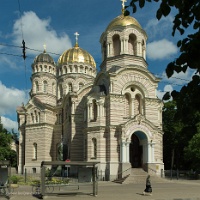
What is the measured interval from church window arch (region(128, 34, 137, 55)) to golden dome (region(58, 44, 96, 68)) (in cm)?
1715

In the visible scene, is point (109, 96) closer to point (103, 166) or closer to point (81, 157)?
point (103, 166)

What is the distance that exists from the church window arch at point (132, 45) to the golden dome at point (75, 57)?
1715 cm

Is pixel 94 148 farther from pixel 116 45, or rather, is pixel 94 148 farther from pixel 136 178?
pixel 116 45

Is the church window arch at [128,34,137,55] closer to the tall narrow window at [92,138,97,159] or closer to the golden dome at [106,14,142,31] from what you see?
the golden dome at [106,14,142,31]

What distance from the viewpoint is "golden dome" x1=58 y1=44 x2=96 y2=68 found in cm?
5259

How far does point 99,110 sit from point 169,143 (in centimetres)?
1945

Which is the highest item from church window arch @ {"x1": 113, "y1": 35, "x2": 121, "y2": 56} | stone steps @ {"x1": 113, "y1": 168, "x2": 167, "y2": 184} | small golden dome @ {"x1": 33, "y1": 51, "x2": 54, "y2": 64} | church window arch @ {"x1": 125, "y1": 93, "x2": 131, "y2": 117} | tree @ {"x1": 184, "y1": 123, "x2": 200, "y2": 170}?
small golden dome @ {"x1": 33, "y1": 51, "x2": 54, "y2": 64}

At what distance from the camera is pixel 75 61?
→ 5250cm

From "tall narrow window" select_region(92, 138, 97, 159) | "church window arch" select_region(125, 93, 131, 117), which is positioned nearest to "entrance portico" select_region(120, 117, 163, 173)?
"church window arch" select_region(125, 93, 131, 117)

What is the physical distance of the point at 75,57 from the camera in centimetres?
5294

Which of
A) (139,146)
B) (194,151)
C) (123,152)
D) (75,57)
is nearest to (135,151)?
(139,146)

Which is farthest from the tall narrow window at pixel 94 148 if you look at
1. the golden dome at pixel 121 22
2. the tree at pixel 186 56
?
the tree at pixel 186 56

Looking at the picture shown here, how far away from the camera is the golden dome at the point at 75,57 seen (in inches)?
2071

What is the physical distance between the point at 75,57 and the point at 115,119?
74.4ft
